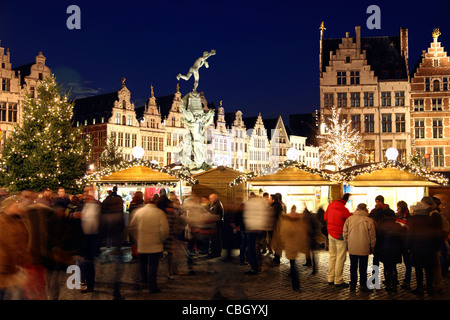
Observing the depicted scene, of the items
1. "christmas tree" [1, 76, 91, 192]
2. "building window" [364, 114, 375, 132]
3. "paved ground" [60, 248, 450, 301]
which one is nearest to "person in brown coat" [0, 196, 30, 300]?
"paved ground" [60, 248, 450, 301]

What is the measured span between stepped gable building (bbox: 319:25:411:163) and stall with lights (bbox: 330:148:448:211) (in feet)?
82.3

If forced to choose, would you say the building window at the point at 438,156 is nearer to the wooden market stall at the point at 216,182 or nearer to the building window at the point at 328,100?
the building window at the point at 328,100

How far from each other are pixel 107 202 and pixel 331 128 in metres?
33.9

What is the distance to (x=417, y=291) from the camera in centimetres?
796

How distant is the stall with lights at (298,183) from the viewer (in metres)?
15.1

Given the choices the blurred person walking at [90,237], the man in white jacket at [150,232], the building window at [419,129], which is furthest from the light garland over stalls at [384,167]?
the building window at [419,129]

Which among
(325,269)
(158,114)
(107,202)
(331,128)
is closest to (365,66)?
(331,128)

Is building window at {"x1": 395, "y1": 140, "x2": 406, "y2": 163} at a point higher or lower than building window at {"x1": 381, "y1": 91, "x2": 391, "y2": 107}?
lower

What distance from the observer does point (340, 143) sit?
119 feet

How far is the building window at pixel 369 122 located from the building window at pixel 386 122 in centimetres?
84

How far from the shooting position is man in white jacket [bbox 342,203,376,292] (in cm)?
802

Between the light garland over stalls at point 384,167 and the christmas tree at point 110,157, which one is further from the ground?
the christmas tree at point 110,157

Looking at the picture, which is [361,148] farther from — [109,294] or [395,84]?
[109,294]

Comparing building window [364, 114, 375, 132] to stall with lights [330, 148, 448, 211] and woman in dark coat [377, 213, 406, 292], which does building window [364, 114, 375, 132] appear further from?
woman in dark coat [377, 213, 406, 292]
